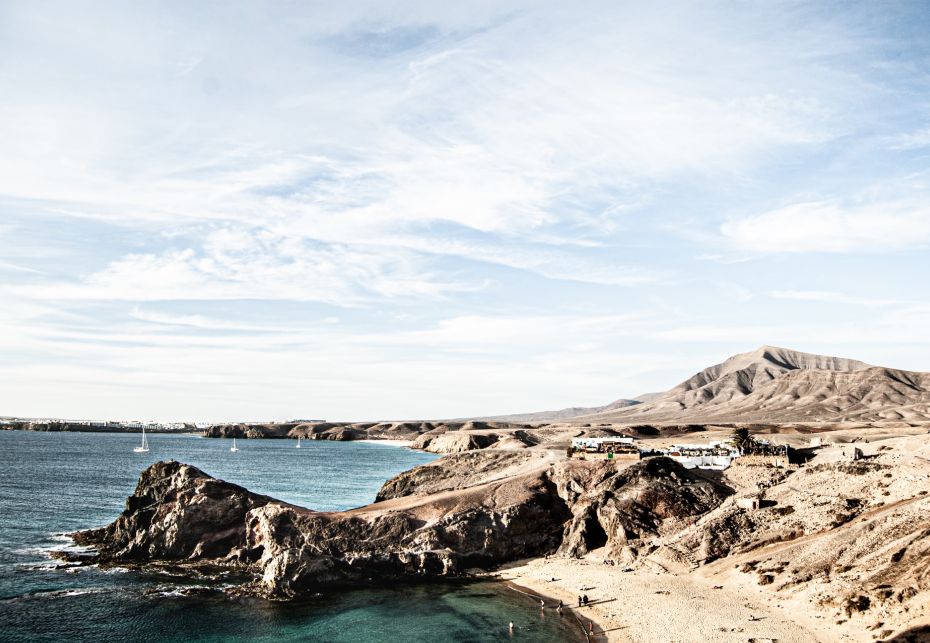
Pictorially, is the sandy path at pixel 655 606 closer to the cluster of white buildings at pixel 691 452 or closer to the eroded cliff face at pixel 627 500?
the eroded cliff face at pixel 627 500

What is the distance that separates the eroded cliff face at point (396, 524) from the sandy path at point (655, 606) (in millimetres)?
5192

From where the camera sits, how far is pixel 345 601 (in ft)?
190

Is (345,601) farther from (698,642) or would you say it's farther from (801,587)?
(801,587)

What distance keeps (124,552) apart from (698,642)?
5715 cm

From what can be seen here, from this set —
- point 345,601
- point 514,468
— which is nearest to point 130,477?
point 514,468

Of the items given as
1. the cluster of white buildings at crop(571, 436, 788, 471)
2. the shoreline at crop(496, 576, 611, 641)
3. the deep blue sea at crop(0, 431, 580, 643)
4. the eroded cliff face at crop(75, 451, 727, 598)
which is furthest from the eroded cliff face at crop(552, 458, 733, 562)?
the deep blue sea at crop(0, 431, 580, 643)

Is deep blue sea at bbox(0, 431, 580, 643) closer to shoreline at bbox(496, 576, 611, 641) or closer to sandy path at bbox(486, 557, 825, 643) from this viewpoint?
shoreline at bbox(496, 576, 611, 641)

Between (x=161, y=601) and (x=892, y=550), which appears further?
(x=161, y=601)

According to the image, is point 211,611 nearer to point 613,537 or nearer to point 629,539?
point 613,537

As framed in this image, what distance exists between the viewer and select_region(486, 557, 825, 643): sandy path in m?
47.5

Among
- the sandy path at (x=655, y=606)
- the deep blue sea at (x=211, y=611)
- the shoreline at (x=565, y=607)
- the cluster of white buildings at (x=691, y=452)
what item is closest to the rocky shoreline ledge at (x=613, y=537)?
the sandy path at (x=655, y=606)

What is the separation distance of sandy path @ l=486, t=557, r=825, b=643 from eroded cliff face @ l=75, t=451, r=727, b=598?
5.19 meters

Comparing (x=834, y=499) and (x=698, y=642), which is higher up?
(x=834, y=499)

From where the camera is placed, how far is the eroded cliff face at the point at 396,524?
6481cm
